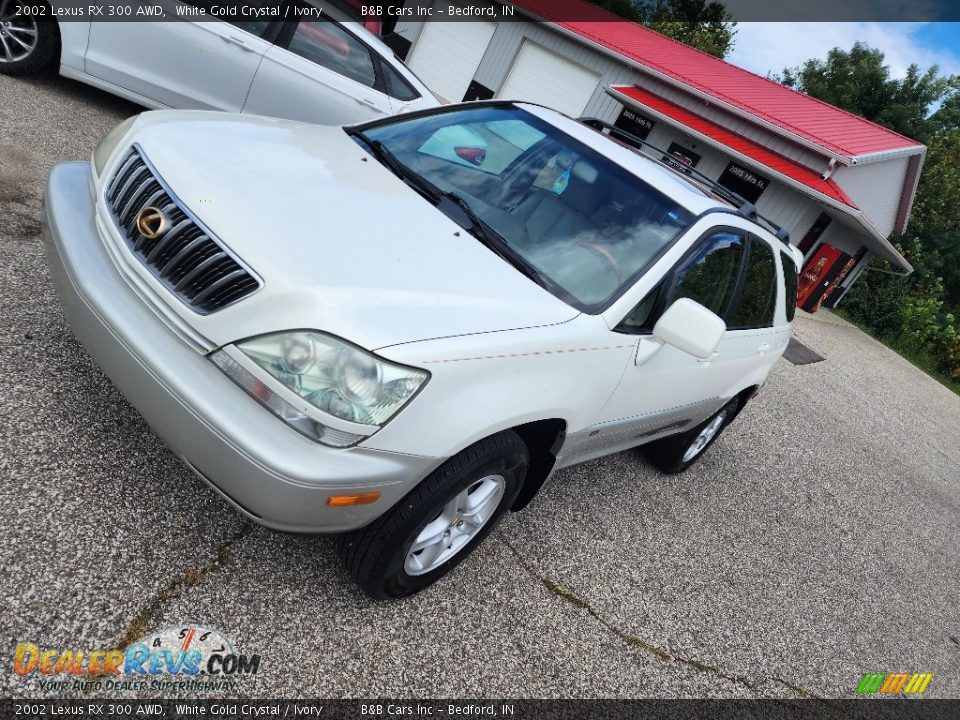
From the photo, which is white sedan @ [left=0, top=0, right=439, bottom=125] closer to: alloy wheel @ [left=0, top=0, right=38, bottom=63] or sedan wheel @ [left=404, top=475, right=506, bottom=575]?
alloy wheel @ [left=0, top=0, right=38, bottom=63]

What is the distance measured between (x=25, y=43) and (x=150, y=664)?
5663mm

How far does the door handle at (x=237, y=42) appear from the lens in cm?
579

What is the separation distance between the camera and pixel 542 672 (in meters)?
2.69

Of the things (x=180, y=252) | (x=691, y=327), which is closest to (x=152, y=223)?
(x=180, y=252)

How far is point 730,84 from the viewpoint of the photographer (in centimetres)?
1781

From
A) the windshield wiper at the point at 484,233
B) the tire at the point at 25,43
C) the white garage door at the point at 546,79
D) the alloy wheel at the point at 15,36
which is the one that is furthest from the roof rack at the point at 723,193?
the white garage door at the point at 546,79

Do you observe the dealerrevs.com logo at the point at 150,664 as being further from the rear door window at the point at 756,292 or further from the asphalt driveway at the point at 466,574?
the rear door window at the point at 756,292

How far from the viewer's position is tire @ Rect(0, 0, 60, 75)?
5.49 metres

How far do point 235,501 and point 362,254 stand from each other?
0.89 metres

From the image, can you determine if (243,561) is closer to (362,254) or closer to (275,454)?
(275,454)

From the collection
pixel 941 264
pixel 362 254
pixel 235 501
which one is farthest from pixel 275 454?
pixel 941 264

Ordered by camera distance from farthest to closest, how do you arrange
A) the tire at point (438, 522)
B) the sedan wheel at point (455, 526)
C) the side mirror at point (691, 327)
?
1. the side mirror at point (691, 327)
2. the sedan wheel at point (455, 526)
3. the tire at point (438, 522)

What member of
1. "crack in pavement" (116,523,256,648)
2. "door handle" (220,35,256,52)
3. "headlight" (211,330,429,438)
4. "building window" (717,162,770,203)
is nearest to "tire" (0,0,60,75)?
"door handle" (220,35,256,52)

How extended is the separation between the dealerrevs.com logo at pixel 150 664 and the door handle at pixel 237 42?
5169mm
